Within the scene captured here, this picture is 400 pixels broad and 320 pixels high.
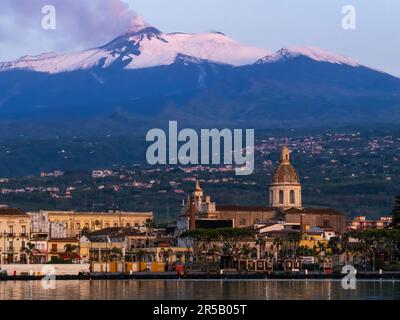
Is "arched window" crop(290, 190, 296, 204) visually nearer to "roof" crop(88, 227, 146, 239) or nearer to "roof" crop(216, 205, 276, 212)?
"roof" crop(216, 205, 276, 212)

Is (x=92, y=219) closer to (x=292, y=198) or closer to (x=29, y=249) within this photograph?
(x=292, y=198)

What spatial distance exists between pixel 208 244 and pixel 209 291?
55126mm

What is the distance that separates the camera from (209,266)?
137 m

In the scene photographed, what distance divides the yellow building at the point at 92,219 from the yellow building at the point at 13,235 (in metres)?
24.8

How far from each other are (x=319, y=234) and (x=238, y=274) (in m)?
31.8

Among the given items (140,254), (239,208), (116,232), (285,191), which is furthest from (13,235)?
(285,191)

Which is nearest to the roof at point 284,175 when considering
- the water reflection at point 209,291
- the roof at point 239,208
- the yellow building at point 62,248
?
the roof at point 239,208

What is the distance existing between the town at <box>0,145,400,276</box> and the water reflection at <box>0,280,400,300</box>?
68.0 feet

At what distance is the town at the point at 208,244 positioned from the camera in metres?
136

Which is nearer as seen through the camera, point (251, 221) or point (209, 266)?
point (209, 266)

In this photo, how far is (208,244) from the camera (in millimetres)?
145750
